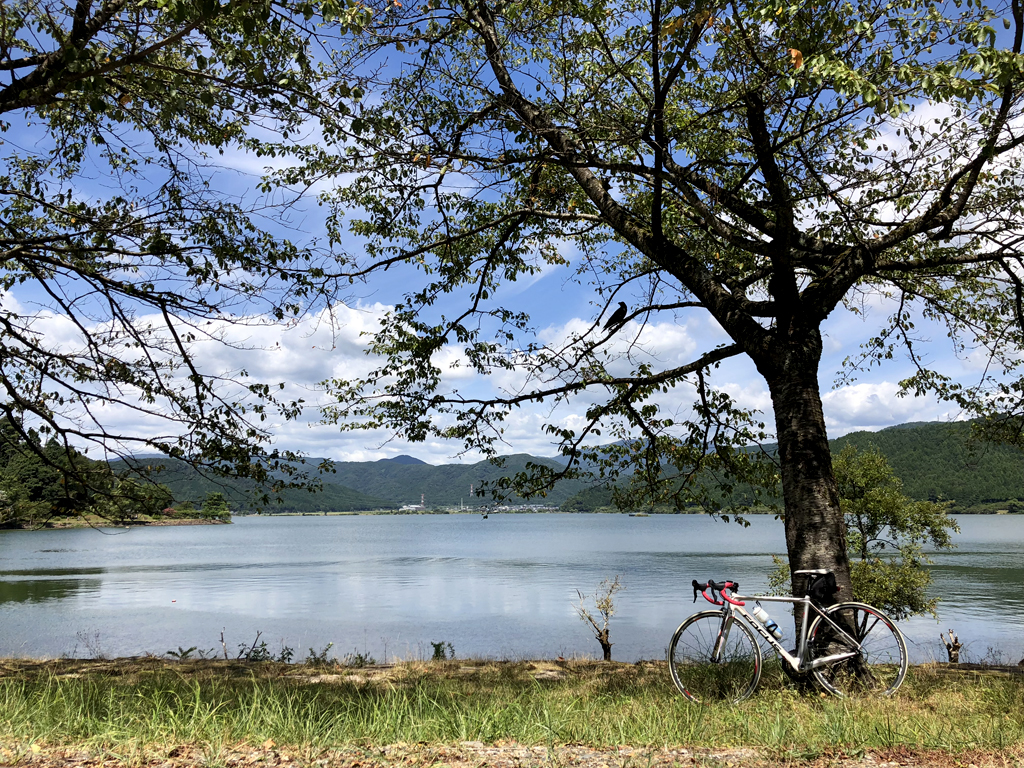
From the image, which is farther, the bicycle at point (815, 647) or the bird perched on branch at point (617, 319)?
the bird perched on branch at point (617, 319)

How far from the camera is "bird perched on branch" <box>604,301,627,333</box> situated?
32.5ft

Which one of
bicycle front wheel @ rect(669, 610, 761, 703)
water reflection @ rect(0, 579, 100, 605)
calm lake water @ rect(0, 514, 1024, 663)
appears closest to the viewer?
bicycle front wheel @ rect(669, 610, 761, 703)

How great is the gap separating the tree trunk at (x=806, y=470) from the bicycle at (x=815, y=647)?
24cm

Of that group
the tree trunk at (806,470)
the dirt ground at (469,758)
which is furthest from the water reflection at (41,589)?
the tree trunk at (806,470)

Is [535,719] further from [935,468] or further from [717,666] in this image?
[935,468]

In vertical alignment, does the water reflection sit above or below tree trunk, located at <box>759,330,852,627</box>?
below

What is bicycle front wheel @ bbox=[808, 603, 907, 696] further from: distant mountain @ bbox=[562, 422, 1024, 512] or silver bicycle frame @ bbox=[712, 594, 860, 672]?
distant mountain @ bbox=[562, 422, 1024, 512]

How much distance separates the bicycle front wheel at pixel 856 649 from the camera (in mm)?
6164

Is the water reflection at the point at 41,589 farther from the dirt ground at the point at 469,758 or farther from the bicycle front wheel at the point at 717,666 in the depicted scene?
the bicycle front wheel at the point at 717,666

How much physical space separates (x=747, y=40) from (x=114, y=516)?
934cm

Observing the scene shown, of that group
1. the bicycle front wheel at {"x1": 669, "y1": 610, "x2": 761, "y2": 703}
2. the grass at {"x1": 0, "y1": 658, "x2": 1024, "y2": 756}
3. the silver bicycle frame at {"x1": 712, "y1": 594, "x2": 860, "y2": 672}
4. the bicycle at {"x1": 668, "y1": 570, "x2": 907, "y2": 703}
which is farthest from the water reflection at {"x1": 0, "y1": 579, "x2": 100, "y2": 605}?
the silver bicycle frame at {"x1": 712, "y1": 594, "x2": 860, "y2": 672}

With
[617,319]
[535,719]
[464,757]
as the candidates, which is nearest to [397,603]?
[617,319]

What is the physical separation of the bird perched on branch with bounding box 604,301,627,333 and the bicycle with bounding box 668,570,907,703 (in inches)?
183

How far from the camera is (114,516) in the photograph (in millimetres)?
9000
